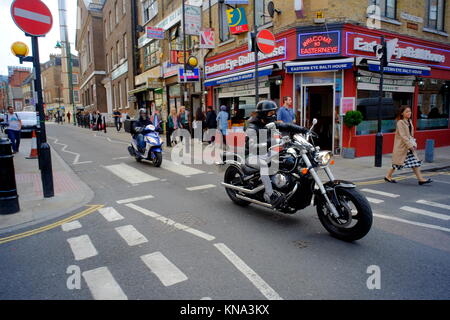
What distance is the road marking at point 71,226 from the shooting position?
4660 millimetres

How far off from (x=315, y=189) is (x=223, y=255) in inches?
61.4

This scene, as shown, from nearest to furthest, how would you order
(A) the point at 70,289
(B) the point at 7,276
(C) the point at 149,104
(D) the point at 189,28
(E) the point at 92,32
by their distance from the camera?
(A) the point at 70,289
(B) the point at 7,276
(D) the point at 189,28
(C) the point at 149,104
(E) the point at 92,32

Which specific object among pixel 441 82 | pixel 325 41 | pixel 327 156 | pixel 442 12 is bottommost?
pixel 327 156

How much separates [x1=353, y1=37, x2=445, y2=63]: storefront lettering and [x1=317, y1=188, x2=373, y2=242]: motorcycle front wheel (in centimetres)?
830

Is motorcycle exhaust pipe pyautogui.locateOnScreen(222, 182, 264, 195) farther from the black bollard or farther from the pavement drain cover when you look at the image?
the black bollard

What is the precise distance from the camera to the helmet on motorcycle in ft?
15.4

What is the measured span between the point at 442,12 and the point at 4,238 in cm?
1770

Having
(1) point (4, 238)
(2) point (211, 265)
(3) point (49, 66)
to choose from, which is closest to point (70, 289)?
(2) point (211, 265)

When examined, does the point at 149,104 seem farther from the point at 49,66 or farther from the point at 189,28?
the point at 49,66

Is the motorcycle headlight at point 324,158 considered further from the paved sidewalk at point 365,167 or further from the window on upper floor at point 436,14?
the window on upper floor at point 436,14

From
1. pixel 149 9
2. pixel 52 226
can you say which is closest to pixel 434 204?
pixel 52 226

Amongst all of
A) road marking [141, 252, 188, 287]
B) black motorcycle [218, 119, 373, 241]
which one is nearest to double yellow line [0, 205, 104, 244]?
road marking [141, 252, 188, 287]

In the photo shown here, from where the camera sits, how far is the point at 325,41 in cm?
1047

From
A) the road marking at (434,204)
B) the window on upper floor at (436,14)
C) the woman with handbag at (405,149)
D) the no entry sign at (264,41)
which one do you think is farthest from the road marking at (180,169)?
the window on upper floor at (436,14)
